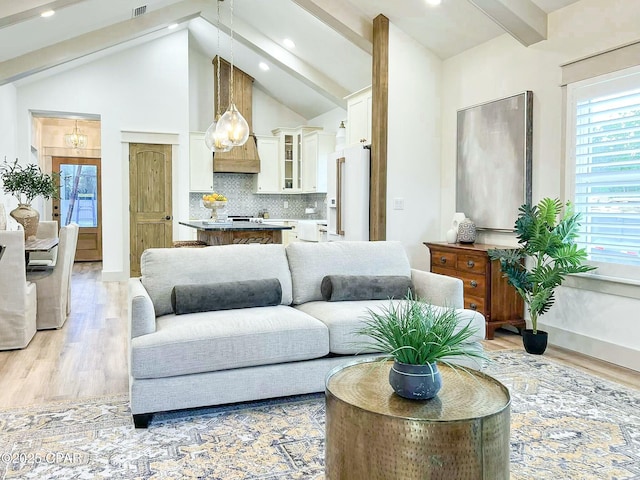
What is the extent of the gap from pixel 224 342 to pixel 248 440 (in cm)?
50

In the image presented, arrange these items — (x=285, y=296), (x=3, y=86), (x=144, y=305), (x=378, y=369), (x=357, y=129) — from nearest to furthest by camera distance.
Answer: (x=378, y=369), (x=144, y=305), (x=285, y=296), (x=357, y=129), (x=3, y=86)

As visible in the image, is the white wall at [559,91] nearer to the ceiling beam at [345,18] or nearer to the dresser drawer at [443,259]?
the dresser drawer at [443,259]

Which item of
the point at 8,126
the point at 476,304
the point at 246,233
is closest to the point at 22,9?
the point at 246,233

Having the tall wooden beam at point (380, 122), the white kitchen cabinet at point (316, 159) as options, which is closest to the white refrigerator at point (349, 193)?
the tall wooden beam at point (380, 122)

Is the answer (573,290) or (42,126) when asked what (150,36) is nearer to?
(42,126)

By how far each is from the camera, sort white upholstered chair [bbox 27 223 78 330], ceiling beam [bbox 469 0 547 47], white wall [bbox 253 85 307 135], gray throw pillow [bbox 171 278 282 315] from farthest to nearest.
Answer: white wall [bbox 253 85 307 135] < white upholstered chair [bbox 27 223 78 330] < ceiling beam [bbox 469 0 547 47] < gray throw pillow [bbox 171 278 282 315]

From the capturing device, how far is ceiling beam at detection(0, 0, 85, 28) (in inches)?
175

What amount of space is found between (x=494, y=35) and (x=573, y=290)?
243cm

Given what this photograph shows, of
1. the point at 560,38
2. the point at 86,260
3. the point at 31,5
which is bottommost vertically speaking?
the point at 86,260

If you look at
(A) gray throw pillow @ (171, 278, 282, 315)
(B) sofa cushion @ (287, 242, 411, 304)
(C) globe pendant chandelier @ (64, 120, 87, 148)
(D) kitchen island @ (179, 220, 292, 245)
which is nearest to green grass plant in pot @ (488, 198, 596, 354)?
(B) sofa cushion @ (287, 242, 411, 304)

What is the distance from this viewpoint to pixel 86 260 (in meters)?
10.7

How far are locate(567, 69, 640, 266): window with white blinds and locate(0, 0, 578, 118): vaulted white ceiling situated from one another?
839mm

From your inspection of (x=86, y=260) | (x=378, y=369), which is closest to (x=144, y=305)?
(x=378, y=369)

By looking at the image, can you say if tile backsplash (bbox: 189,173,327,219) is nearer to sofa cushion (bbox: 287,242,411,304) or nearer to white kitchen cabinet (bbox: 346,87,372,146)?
white kitchen cabinet (bbox: 346,87,372,146)
